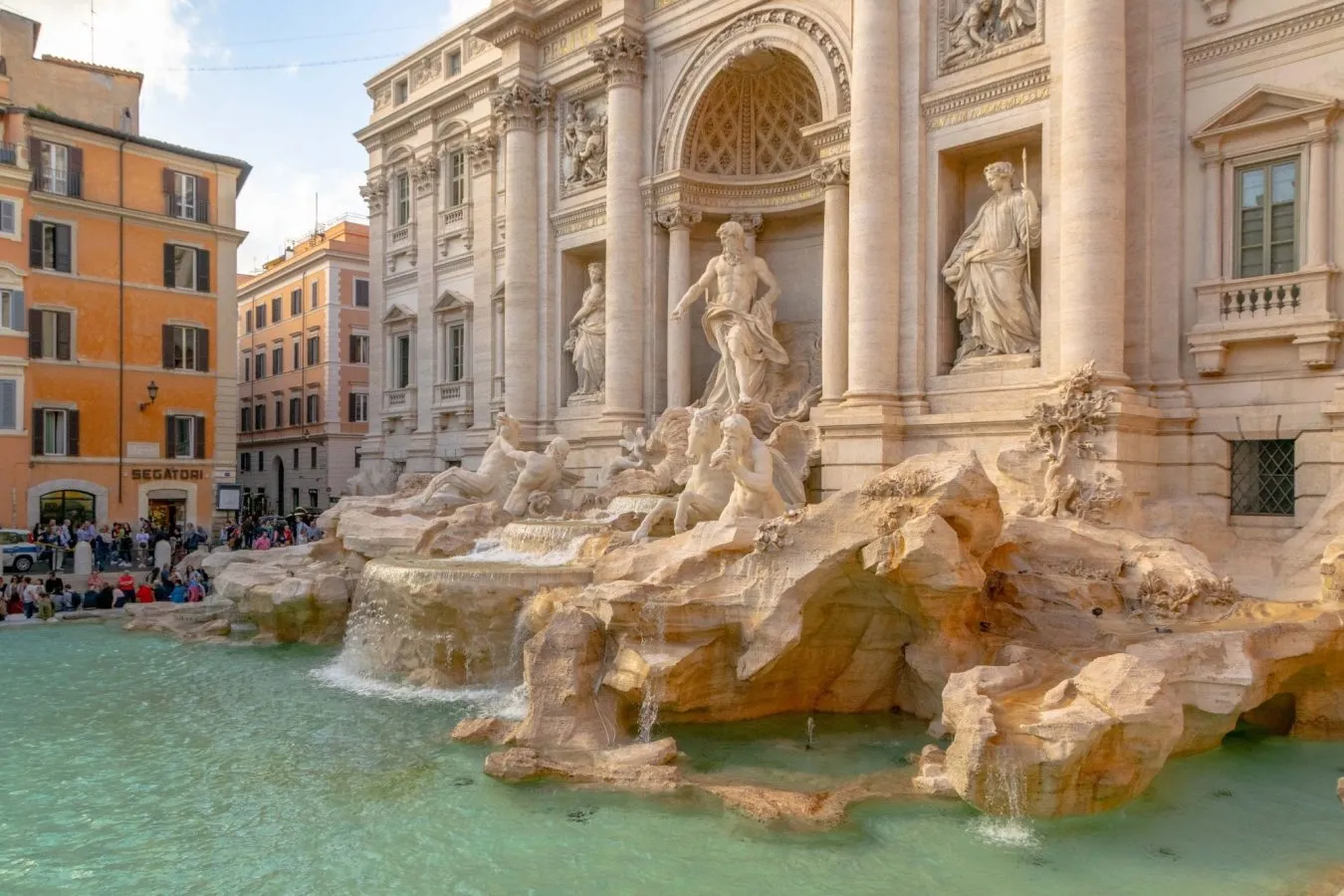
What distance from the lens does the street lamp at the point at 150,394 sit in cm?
2617

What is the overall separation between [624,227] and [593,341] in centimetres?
251

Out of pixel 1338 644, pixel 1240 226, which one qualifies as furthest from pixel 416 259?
pixel 1338 644

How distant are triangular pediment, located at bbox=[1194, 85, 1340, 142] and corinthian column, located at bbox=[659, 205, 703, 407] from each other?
28.6ft

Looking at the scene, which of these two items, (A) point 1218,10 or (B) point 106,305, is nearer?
(A) point 1218,10

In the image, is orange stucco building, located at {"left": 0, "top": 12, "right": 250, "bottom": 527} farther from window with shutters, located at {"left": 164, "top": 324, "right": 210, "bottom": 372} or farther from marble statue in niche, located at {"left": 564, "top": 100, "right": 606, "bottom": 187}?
marble statue in niche, located at {"left": 564, "top": 100, "right": 606, "bottom": 187}

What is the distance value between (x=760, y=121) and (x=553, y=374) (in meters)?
6.57

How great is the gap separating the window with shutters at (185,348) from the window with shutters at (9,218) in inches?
170

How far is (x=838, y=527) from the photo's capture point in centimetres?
920

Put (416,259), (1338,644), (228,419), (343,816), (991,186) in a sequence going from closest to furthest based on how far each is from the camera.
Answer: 1. (343,816)
2. (1338,644)
3. (991,186)
4. (416,259)
5. (228,419)

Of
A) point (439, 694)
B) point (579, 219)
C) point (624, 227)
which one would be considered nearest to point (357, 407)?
point (579, 219)

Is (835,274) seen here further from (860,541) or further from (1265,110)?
(860,541)

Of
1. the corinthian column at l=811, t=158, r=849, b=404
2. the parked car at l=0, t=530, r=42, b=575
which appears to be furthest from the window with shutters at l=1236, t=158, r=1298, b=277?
the parked car at l=0, t=530, r=42, b=575

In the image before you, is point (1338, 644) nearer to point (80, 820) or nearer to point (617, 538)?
point (617, 538)

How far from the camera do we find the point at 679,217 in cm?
1809
